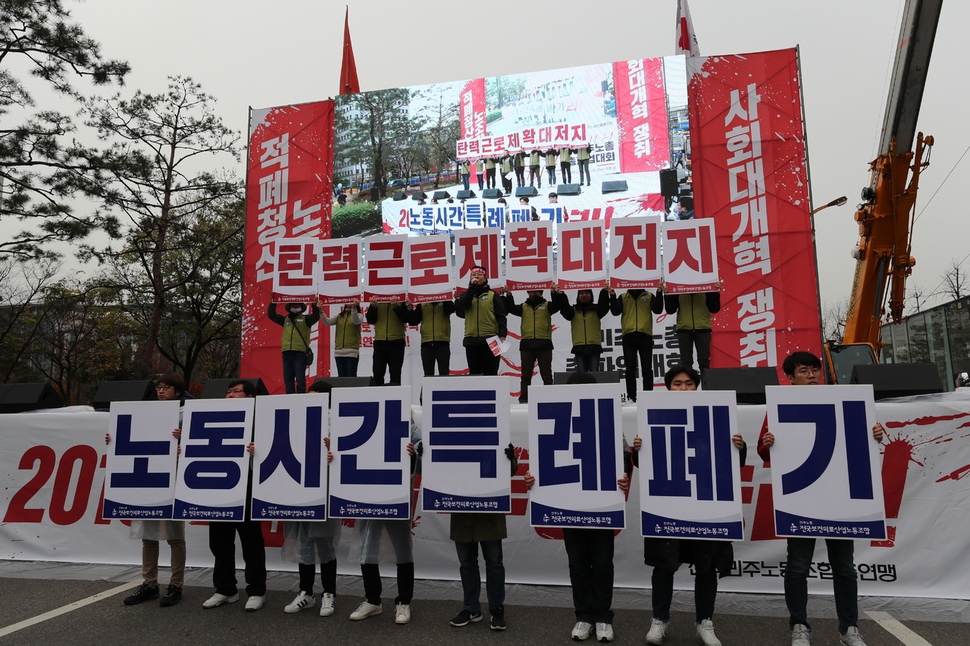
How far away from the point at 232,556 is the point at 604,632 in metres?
2.41

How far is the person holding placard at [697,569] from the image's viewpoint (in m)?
3.21

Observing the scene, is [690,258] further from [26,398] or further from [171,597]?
[26,398]

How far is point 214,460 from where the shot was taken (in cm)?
408

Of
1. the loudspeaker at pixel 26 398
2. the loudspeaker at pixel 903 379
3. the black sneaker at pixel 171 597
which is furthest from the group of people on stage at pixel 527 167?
the black sneaker at pixel 171 597

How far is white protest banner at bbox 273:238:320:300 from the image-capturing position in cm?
Answer: 649

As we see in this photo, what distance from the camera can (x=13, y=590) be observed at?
14.5 ft

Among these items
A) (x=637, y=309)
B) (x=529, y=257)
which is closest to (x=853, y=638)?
(x=637, y=309)

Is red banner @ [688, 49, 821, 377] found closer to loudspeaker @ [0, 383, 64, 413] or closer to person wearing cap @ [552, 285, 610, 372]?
person wearing cap @ [552, 285, 610, 372]

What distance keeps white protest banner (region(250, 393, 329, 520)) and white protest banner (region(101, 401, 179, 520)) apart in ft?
2.14

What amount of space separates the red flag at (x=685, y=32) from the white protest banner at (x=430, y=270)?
30.4 ft

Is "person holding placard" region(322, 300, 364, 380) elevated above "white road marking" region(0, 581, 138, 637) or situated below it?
above

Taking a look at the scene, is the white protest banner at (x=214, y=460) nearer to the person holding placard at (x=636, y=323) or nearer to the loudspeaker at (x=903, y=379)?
the person holding placard at (x=636, y=323)

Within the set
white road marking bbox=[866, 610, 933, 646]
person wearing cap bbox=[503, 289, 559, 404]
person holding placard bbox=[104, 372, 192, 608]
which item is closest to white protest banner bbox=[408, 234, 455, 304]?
person wearing cap bbox=[503, 289, 559, 404]

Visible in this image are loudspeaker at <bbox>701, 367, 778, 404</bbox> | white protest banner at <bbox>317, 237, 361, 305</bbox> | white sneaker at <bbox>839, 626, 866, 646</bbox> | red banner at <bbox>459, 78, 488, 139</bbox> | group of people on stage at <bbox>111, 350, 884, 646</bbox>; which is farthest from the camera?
red banner at <bbox>459, 78, 488, 139</bbox>
